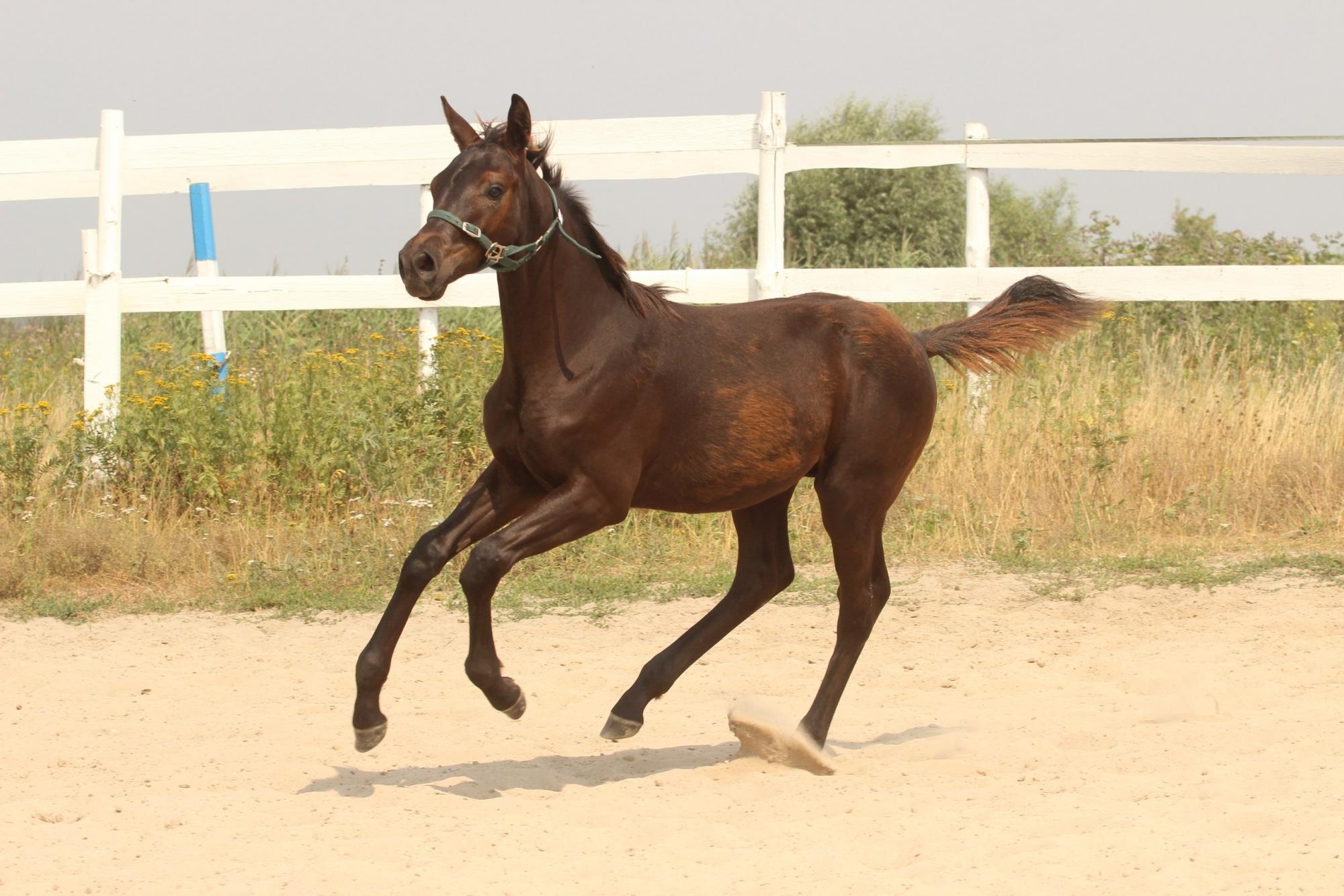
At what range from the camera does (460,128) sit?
4504 mm

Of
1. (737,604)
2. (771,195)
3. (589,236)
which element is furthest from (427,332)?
(589,236)

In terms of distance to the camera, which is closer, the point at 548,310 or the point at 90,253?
the point at 548,310

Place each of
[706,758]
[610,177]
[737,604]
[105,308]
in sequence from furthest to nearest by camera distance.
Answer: [610,177], [105,308], [737,604], [706,758]

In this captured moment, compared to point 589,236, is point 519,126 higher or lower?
higher

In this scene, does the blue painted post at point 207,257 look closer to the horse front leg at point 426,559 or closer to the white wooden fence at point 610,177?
the white wooden fence at point 610,177

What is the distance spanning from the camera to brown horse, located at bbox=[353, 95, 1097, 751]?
175 inches

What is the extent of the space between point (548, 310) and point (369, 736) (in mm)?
1433

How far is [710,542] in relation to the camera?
7.97m

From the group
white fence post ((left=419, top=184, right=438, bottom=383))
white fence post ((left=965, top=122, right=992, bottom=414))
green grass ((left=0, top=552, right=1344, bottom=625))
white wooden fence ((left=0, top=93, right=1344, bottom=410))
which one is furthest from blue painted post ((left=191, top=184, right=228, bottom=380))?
white fence post ((left=965, top=122, right=992, bottom=414))

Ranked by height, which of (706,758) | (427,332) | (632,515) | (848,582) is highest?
(427,332)

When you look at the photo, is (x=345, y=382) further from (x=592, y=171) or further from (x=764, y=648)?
(x=764, y=648)

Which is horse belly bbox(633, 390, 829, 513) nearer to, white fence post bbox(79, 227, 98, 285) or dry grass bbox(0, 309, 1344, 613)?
dry grass bbox(0, 309, 1344, 613)

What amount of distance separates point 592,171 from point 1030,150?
8.78 feet

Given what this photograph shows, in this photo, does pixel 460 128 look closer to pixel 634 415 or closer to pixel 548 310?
pixel 548 310
